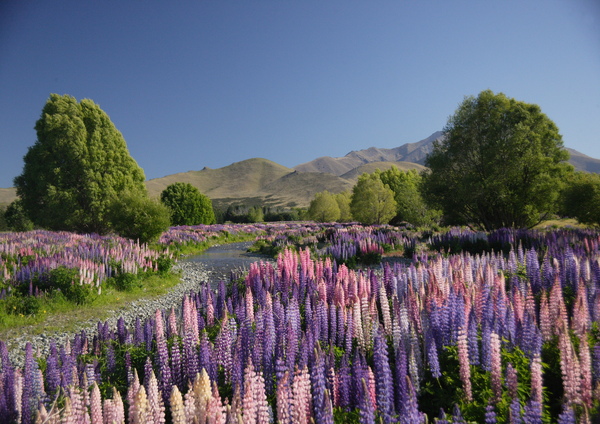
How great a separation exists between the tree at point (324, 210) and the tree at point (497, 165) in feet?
121

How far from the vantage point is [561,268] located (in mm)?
7562

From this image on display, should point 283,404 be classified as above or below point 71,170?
below

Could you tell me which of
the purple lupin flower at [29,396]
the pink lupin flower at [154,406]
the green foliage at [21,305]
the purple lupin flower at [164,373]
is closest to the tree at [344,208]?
the green foliage at [21,305]

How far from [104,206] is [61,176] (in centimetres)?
383

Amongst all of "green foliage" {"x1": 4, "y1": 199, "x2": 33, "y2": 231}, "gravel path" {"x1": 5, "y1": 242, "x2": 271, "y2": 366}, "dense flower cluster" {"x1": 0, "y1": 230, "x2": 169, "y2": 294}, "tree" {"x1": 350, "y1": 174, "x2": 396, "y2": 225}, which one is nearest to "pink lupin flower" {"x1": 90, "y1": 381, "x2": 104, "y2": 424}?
"gravel path" {"x1": 5, "y1": 242, "x2": 271, "y2": 366}

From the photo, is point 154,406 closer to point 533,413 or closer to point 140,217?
point 533,413

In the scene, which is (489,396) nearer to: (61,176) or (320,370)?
(320,370)

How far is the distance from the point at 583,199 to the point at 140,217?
3022cm

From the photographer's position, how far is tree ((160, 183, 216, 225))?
164 ft

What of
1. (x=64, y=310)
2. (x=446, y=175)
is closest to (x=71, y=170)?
(x=64, y=310)

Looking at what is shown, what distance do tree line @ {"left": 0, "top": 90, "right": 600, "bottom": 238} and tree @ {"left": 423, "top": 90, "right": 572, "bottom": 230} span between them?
0.22 ft

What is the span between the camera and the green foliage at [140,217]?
2306 cm

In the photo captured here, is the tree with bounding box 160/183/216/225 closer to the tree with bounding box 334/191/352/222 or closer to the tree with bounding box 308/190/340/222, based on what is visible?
the tree with bounding box 308/190/340/222

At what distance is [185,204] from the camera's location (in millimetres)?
50719
